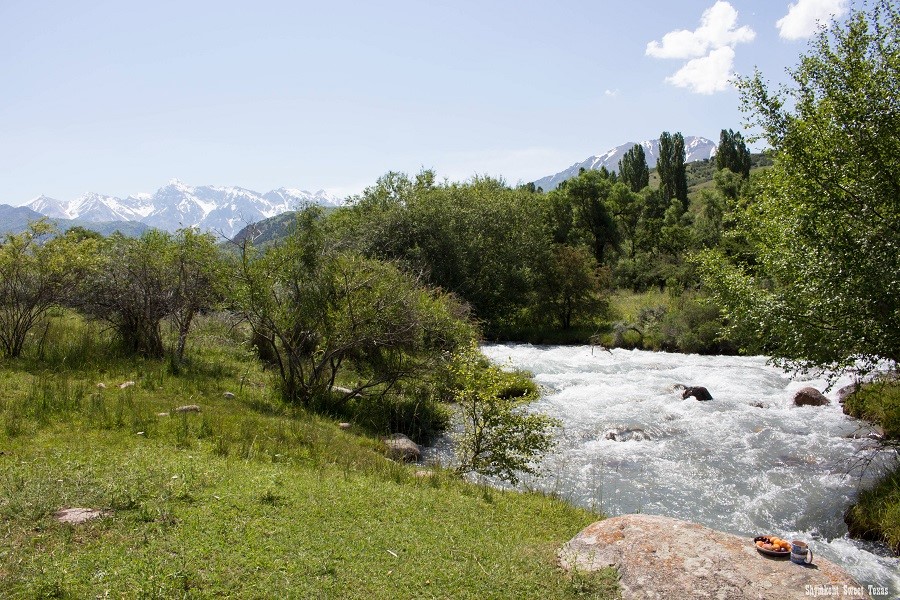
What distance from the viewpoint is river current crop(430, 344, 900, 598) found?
12586 millimetres

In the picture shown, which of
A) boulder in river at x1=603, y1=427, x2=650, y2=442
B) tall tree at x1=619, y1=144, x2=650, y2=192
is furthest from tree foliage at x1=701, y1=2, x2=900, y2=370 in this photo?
tall tree at x1=619, y1=144, x2=650, y2=192

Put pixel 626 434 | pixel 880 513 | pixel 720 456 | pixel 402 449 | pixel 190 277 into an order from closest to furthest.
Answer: pixel 880 513
pixel 402 449
pixel 720 456
pixel 626 434
pixel 190 277

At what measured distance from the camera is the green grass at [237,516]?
6402mm

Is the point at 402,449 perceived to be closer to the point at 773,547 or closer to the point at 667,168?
the point at 773,547

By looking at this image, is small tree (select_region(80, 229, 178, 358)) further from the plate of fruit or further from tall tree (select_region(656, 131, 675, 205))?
tall tree (select_region(656, 131, 675, 205))

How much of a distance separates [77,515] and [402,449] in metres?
8.79

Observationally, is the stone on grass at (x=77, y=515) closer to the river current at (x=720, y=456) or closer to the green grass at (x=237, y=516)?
the green grass at (x=237, y=516)

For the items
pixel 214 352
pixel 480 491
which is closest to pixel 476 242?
pixel 214 352

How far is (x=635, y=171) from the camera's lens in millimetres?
99500

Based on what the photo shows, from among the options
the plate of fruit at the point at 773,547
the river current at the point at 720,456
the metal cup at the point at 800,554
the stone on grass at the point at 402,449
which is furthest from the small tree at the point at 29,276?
the metal cup at the point at 800,554

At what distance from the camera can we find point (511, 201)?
49.8 metres

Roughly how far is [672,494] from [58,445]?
13673mm

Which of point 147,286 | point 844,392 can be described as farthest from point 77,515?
point 844,392

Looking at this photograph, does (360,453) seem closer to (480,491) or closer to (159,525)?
(480,491)
